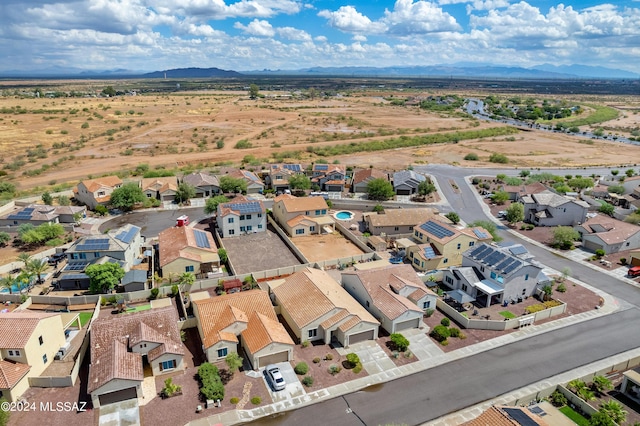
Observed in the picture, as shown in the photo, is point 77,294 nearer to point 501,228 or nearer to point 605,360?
point 605,360

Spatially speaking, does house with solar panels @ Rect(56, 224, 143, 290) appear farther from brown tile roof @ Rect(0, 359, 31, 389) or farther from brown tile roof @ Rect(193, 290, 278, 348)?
brown tile roof @ Rect(0, 359, 31, 389)

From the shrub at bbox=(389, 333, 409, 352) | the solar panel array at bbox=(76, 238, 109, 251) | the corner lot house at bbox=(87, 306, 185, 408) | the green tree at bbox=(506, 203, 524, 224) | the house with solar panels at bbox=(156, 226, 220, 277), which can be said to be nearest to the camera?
the corner lot house at bbox=(87, 306, 185, 408)

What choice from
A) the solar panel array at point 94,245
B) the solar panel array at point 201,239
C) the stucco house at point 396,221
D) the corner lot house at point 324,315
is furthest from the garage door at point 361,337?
the solar panel array at point 94,245

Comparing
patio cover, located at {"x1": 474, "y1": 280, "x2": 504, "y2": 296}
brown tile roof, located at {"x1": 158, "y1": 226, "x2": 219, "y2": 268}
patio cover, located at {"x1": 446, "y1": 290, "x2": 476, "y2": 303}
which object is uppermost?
brown tile roof, located at {"x1": 158, "y1": 226, "x2": 219, "y2": 268}

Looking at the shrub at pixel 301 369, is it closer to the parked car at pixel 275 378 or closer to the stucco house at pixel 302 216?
the parked car at pixel 275 378

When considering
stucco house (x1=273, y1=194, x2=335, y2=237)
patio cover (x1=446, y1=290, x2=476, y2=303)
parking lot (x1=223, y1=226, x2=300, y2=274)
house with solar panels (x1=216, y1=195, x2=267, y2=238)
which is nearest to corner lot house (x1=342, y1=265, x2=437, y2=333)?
patio cover (x1=446, y1=290, x2=476, y2=303)

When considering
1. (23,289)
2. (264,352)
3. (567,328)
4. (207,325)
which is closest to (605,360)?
(567,328)

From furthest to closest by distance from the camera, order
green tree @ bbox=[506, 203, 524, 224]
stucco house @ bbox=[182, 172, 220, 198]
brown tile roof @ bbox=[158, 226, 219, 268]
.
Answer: stucco house @ bbox=[182, 172, 220, 198] → green tree @ bbox=[506, 203, 524, 224] → brown tile roof @ bbox=[158, 226, 219, 268]
